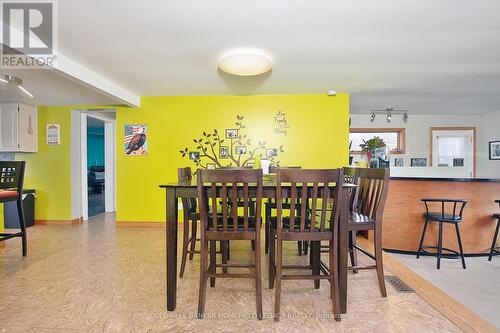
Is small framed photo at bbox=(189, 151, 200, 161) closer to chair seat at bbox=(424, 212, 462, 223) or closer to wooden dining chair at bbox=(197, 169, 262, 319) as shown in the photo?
wooden dining chair at bbox=(197, 169, 262, 319)

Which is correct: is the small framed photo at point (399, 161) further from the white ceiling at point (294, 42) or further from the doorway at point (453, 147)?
the white ceiling at point (294, 42)

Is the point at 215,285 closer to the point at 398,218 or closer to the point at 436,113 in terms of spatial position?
the point at 398,218

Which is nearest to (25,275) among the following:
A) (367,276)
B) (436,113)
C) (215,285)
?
(215,285)

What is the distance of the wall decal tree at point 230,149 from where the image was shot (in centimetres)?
421

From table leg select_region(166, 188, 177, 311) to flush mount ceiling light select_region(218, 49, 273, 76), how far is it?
1411 mm

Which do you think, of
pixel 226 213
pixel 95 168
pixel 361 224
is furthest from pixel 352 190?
pixel 95 168

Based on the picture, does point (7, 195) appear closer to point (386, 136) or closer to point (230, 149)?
point (230, 149)

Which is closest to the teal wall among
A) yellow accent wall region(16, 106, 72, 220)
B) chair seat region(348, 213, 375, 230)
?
yellow accent wall region(16, 106, 72, 220)

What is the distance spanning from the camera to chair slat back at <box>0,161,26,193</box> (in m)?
2.84

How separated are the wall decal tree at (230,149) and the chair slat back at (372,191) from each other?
183 centimetres

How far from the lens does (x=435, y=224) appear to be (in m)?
3.30

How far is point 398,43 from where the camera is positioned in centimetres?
239

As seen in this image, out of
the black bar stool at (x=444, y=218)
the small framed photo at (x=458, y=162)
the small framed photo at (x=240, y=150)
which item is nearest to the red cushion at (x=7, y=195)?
→ the small framed photo at (x=240, y=150)

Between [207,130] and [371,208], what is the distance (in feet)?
9.30
